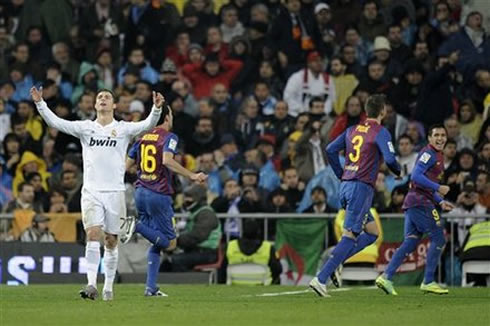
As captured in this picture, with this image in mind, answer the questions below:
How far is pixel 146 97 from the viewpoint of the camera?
2817cm

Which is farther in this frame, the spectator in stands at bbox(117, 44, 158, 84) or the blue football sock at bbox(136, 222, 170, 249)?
the spectator in stands at bbox(117, 44, 158, 84)

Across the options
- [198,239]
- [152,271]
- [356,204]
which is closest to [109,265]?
[152,271]

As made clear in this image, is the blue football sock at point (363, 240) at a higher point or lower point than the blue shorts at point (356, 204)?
lower

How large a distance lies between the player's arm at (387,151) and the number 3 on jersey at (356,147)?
25 centimetres

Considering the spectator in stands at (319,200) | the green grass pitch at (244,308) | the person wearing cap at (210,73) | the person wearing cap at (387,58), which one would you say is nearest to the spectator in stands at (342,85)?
the person wearing cap at (387,58)

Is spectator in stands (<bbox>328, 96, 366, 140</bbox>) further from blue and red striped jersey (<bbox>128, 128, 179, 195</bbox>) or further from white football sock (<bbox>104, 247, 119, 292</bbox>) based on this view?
white football sock (<bbox>104, 247, 119, 292</bbox>)

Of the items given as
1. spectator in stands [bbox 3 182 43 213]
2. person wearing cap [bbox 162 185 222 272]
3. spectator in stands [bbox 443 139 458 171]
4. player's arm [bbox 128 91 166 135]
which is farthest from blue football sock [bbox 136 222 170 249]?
spectator in stands [bbox 443 139 458 171]

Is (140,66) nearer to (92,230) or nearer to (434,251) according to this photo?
(434,251)

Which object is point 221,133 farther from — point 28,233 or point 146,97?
point 28,233

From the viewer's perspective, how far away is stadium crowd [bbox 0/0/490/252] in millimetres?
26062

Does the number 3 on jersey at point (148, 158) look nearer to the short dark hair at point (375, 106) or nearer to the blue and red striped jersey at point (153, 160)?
the blue and red striped jersey at point (153, 160)

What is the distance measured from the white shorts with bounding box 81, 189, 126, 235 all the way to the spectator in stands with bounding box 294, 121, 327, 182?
31.3ft

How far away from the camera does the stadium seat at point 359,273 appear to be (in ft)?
78.8

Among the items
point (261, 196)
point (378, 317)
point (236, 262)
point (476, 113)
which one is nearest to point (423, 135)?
point (476, 113)
